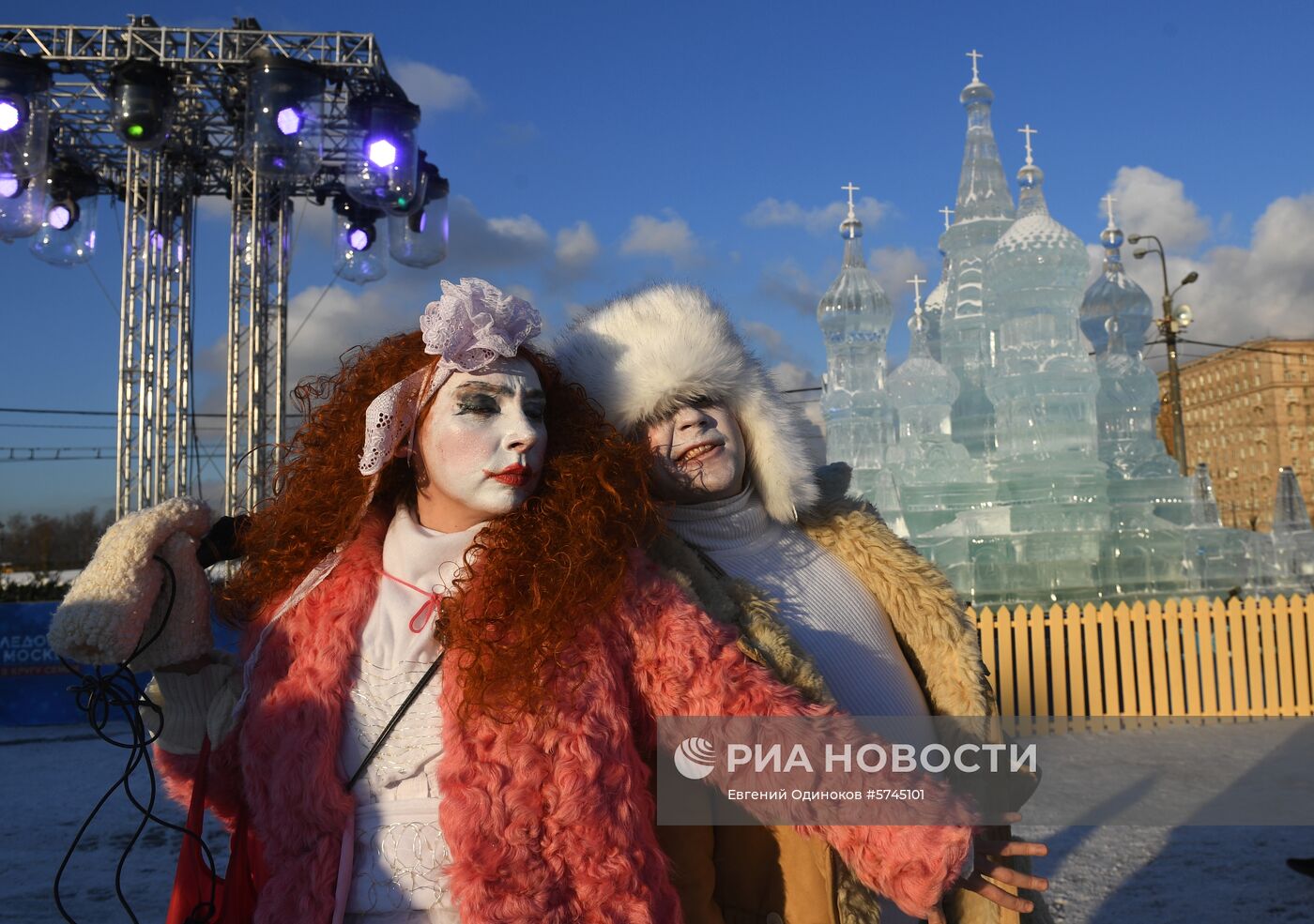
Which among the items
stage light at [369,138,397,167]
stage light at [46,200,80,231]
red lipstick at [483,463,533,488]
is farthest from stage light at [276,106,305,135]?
red lipstick at [483,463,533,488]

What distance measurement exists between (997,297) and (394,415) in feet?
42.3

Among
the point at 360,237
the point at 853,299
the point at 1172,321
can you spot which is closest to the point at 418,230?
the point at 360,237

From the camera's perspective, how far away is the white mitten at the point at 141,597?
1765 mm

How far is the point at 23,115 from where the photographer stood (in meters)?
10.9

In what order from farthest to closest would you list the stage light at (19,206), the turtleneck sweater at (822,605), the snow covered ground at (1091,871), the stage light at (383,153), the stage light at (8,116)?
1. the stage light at (383,153)
2. the stage light at (19,206)
3. the stage light at (8,116)
4. the snow covered ground at (1091,871)
5. the turtleneck sweater at (822,605)

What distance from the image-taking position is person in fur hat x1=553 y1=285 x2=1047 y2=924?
200 cm

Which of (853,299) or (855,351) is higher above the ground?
(853,299)

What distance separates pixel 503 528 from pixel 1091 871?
444cm

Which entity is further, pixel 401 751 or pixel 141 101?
pixel 141 101

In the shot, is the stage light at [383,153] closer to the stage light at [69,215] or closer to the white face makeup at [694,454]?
the stage light at [69,215]

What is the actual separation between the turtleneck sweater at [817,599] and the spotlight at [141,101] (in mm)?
11965

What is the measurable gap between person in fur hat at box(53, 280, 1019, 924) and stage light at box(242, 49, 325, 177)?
10742 mm

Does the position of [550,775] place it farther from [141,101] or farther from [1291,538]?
[1291,538]

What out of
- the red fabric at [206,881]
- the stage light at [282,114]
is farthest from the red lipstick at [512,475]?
the stage light at [282,114]
